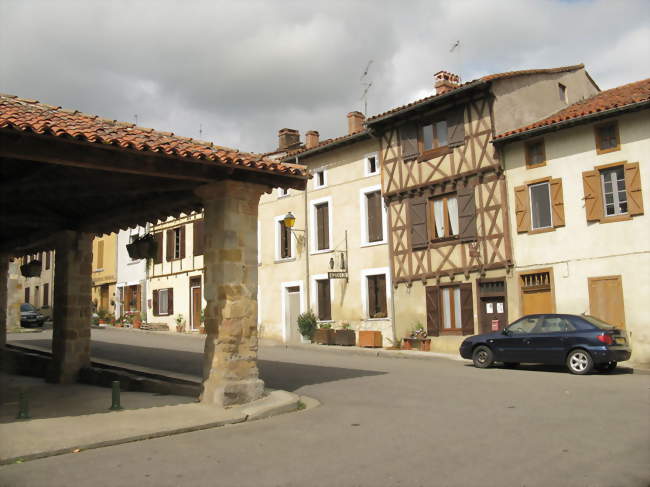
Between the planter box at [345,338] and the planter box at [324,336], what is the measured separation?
23 centimetres

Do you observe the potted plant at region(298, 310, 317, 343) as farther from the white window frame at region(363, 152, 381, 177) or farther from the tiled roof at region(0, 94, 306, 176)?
the tiled roof at region(0, 94, 306, 176)

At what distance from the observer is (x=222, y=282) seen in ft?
27.4

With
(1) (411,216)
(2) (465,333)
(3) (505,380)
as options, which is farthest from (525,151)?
(3) (505,380)

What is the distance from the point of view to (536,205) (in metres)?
17.1

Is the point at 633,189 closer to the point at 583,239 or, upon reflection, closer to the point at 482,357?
the point at 583,239

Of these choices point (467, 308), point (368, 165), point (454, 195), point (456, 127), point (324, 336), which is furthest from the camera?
point (368, 165)

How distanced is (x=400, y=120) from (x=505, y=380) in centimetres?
1136

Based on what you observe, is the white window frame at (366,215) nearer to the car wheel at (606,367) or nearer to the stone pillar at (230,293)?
the car wheel at (606,367)

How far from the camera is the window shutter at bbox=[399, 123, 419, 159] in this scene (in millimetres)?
19969

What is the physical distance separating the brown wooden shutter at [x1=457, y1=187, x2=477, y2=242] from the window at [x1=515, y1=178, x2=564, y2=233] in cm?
139

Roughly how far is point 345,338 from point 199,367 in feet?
27.2

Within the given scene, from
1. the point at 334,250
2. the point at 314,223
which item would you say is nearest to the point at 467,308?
the point at 334,250

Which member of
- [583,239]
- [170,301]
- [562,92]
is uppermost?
[562,92]

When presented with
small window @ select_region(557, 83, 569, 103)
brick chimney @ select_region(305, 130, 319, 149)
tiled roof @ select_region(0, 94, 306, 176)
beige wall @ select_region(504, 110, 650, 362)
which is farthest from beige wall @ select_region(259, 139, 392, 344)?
tiled roof @ select_region(0, 94, 306, 176)
